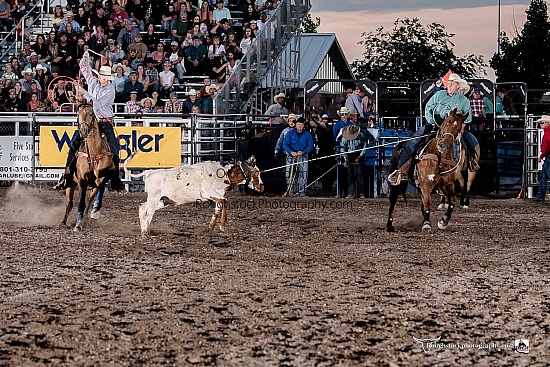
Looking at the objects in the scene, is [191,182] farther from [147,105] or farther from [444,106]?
[147,105]

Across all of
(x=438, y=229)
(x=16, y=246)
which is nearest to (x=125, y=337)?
(x=16, y=246)

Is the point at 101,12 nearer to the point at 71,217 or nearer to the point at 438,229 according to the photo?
the point at 71,217

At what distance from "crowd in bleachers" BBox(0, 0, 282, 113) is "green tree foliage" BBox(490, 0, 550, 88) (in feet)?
57.6

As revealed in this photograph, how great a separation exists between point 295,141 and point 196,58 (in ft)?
17.2

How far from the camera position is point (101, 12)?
24078 mm

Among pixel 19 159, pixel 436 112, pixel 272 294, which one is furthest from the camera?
pixel 19 159

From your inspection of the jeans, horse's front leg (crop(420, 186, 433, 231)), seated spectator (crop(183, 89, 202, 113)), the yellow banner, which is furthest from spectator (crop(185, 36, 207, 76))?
horse's front leg (crop(420, 186, 433, 231))

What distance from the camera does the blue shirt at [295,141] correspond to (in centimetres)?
1823

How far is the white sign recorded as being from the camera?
1944cm

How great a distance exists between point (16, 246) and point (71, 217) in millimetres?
3358

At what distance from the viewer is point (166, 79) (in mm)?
21969

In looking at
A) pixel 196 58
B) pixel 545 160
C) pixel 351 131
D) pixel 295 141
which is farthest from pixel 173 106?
pixel 545 160

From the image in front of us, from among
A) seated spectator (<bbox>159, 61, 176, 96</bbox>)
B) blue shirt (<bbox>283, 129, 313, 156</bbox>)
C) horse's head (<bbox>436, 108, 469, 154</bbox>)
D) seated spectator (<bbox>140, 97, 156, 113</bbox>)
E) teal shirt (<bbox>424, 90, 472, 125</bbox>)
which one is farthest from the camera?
seated spectator (<bbox>159, 61, 176, 96</bbox>)

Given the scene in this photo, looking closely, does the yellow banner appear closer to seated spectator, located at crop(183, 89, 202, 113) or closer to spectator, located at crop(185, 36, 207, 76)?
seated spectator, located at crop(183, 89, 202, 113)
